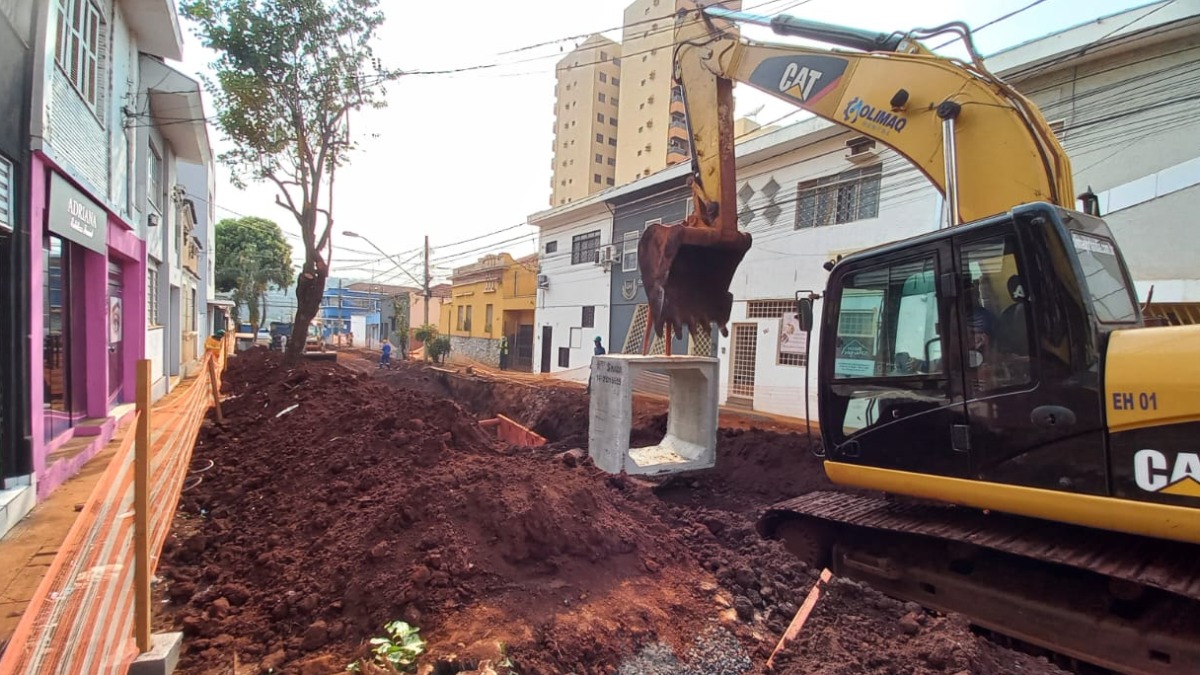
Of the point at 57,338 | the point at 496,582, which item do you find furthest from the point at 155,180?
the point at 496,582

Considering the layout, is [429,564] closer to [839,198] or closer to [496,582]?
[496,582]

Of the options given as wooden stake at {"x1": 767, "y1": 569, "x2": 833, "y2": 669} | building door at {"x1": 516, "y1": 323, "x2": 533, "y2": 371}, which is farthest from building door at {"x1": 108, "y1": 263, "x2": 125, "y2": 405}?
building door at {"x1": 516, "y1": 323, "x2": 533, "y2": 371}

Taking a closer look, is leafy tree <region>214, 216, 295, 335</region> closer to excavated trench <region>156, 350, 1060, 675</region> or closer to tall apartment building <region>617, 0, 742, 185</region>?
tall apartment building <region>617, 0, 742, 185</region>

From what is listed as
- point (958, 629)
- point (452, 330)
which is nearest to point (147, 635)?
point (958, 629)

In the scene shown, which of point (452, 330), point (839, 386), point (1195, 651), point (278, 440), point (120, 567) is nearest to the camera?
point (120, 567)

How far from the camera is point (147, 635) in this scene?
8.59ft

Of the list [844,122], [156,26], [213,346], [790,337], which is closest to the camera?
[844,122]

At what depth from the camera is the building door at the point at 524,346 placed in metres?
25.8

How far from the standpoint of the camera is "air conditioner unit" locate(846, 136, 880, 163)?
36.3 feet

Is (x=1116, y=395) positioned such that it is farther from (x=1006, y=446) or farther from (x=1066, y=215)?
(x=1066, y=215)

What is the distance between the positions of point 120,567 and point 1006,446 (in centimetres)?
455

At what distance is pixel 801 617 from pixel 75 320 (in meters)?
8.87

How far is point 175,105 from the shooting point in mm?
10328

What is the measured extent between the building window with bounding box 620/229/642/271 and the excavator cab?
553 inches
